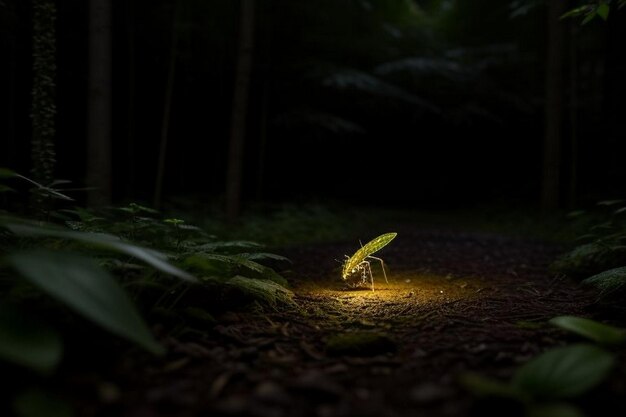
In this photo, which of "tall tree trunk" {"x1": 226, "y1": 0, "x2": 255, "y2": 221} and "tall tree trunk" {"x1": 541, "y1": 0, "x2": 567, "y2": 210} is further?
"tall tree trunk" {"x1": 541, "y1": 0, "x2": 567, "y2": 210}

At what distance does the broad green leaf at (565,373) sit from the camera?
1.27 meters

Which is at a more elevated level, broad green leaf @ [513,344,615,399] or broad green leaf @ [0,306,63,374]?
broad green leaf @ [0,306,63,374]

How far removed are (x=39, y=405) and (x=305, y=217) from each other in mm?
9021

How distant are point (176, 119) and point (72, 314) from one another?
42.3 ft

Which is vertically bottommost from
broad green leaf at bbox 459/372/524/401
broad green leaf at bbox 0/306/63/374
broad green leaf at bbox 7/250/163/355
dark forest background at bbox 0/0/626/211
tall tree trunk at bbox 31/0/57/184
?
broad green leaf at bbox 459/372/524/401

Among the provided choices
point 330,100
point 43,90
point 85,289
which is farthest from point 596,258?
point 330,100

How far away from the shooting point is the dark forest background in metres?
9.45

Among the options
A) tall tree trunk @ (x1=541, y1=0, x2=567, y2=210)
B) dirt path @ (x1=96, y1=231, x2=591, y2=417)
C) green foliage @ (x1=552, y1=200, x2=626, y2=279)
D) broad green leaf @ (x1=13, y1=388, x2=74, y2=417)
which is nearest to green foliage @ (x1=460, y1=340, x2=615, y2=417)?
dirt path @ (x1=96, y1=231, x2=591, y2=417)

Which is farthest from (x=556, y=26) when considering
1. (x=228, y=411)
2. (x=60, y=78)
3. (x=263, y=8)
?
(x=60, y=78)

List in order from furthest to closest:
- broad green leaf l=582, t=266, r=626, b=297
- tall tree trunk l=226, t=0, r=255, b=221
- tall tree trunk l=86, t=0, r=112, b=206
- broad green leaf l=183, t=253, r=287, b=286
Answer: tall tree trunk l=226, t=0, r=255, b=221, tall tree trunk l=86, t=0, r=112, b=206, broad green leaf l=582, t=266, r=626, b=297, broad green leaf l=183, t=253, r=287, b=286

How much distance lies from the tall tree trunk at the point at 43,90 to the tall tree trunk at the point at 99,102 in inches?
47.9

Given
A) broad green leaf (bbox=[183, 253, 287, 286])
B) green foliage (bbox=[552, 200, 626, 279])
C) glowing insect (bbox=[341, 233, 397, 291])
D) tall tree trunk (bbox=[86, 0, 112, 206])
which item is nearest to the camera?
broad green leaf (bbox=[183, 253, 287, 286])

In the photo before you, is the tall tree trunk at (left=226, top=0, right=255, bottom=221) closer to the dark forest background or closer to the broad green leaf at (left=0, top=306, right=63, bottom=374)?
the dark forest background

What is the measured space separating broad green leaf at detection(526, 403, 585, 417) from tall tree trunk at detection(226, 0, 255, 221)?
7.53m
